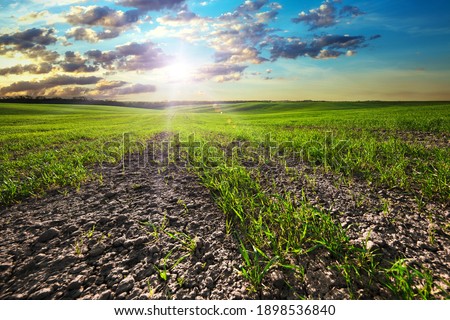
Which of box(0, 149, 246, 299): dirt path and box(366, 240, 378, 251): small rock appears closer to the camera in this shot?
box(0, 149, 246, 299): dirt path

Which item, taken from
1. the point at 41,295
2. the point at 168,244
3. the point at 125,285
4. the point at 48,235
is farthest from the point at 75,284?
the point at 48,235

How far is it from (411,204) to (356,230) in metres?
1.34

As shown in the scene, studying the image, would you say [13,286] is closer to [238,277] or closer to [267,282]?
[238,277]

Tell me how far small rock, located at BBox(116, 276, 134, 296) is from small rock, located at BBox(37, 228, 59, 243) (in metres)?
1.54

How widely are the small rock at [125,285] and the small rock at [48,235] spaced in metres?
1.54

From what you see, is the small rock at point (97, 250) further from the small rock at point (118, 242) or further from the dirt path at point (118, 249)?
the small rock at point (118, 242)

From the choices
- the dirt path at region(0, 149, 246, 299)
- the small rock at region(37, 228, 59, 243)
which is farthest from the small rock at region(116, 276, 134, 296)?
the small rock at region(37, 228, 59, 243)

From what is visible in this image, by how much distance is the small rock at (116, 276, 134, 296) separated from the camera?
2289mm

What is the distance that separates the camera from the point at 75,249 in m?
2.92

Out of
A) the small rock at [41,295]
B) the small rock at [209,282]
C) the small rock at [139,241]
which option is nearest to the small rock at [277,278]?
the small rock at [209,282]

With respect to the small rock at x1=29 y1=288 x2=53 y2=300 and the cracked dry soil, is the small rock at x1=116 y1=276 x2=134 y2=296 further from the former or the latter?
the small rock at x1=29 y1=288 x2=53 y2=300

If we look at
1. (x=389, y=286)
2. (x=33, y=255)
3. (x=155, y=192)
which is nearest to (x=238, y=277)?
(x=389, y=286)

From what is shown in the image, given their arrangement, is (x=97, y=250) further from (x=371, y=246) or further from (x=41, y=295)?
(x=371, y=246)
